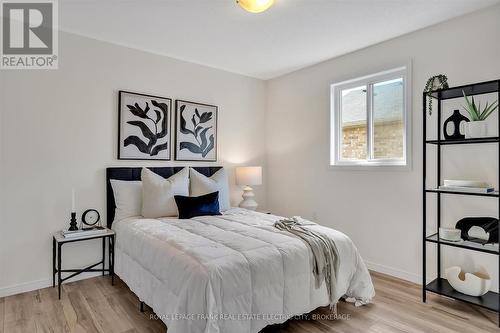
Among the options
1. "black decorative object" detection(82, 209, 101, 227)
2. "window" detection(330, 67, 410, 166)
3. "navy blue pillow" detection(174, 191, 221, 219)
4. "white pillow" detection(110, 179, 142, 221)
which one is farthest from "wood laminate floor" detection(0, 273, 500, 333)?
"window" detection(330, 67, 410, 166)

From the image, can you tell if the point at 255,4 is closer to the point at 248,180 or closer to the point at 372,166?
the point at 372,166

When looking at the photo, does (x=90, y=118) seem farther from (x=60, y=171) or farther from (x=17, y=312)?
(x=17, y=312)

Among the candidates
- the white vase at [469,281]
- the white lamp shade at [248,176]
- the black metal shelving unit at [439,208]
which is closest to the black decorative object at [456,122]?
the black metal shelving unit at [439,208]

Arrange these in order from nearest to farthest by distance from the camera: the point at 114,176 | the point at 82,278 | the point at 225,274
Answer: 1. the point at 225,274
2. the point at 82,278
3. the point at 114,176

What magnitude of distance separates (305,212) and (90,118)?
294 centimetres

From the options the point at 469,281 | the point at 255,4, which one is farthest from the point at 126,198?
the point at 469,281

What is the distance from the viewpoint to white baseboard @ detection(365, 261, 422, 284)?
300 cm

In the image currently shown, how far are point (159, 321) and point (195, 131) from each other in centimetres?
238

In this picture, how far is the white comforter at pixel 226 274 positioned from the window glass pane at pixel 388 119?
143 centimetres

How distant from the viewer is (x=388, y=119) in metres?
3.35

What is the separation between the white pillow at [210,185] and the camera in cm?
349

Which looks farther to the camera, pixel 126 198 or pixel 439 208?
pixel 126 198

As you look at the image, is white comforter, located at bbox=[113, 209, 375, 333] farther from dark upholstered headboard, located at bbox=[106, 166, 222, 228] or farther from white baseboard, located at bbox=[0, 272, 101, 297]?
white baseboard, located at bbox=[0, 272, 101, 297]

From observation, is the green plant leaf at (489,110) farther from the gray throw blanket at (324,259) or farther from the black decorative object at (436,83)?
the gray throw blanket at (324,259)
